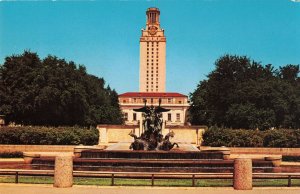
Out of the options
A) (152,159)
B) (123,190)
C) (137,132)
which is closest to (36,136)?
(152,159)

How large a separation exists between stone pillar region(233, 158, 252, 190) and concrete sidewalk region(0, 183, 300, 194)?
25 centimetres

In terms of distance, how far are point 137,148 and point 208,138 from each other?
1078cm

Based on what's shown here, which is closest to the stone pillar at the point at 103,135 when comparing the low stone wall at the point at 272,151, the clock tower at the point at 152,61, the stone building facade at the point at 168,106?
the low stone wall at the point at 272,151

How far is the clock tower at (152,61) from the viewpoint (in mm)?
136375

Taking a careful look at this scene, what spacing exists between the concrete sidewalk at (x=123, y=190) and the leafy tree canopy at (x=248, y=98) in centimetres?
3164

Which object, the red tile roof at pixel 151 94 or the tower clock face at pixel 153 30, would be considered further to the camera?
the tower clock face at pixel 153 30

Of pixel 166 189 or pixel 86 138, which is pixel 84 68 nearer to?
pixel 86 138

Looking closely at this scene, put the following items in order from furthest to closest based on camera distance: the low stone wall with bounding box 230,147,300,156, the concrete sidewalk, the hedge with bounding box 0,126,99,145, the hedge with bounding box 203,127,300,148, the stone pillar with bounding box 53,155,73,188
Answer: the hedge with bounding box 203,127,300,148 → the hedge with bounding box 0,126,99,145 → the low stone wall with bounding box 230,147,300,156 → the stone pillar with bounding box 53,155,73,188 → the concrete sidewalk

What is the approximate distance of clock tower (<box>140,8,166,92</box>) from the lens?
136 metres

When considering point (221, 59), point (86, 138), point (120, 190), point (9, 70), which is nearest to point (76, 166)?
point (120, 190)

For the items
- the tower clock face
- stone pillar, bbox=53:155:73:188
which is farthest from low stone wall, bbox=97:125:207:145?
the tower clock face

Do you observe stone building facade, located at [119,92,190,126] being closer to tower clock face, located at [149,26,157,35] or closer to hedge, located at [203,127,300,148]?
tower clock face, located at [149,26,157,35]

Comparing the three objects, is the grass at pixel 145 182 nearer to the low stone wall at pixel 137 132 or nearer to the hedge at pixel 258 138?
the hedge at pixel 258 138

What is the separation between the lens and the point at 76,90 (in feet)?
157
